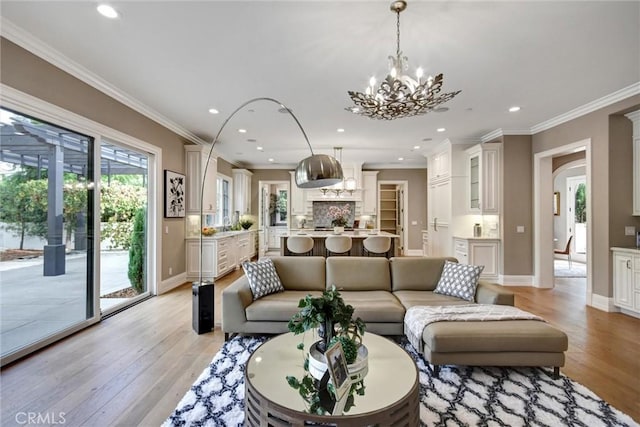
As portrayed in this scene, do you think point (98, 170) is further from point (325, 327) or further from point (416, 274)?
point (416, 274)

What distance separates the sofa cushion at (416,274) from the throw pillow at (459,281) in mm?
116

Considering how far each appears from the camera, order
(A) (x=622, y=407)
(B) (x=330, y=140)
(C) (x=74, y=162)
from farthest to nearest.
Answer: (B) (x=330, y=140) < (C) (x=74, y=162) < (A) (x=622, y=407)

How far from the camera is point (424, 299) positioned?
3.13 meters

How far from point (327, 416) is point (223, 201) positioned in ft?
24.0

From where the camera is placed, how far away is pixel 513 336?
2.27m

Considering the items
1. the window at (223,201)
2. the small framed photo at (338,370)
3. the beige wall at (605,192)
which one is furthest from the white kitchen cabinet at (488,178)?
the window at (223,201)

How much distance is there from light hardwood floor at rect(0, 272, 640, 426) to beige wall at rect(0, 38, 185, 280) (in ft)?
5.51

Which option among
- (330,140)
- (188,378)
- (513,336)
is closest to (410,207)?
(330,140)

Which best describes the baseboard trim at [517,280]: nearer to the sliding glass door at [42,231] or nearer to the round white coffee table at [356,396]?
the round white coffee table at [356,396]

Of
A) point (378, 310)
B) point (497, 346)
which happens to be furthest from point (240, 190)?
point (497, 346)

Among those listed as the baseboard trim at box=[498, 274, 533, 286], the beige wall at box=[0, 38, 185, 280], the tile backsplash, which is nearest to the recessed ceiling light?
the beige wall at box=[0, 38, 185, 280]

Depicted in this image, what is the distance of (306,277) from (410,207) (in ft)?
21.4

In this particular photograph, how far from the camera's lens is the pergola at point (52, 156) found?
264cm

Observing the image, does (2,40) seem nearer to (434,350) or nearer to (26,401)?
(26,401)
